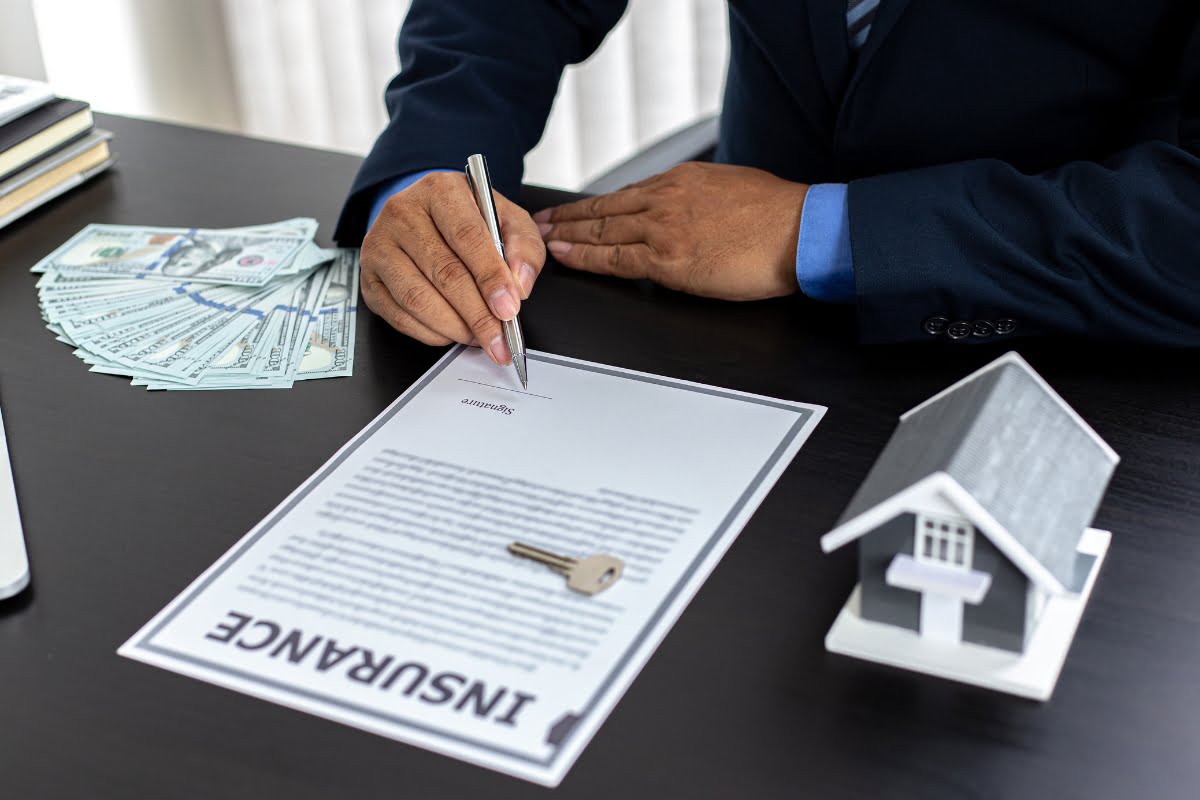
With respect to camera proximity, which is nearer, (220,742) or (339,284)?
(220,742)

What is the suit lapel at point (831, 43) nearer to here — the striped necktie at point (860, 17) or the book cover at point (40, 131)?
the striped necktie at point (860, 17)

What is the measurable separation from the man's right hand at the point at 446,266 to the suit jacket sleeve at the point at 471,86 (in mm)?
90

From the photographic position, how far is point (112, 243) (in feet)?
4.46

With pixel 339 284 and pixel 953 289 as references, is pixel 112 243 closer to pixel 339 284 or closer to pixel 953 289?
pixel 339 284

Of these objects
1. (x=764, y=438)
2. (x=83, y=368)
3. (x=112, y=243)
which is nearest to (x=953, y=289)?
Answer: (x=764, y=438)

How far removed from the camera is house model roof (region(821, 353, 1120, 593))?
2.22 ft

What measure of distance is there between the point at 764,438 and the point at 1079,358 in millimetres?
295

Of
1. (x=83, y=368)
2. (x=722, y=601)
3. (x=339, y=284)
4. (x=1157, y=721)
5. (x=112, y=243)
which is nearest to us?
(x=1157, y=721)

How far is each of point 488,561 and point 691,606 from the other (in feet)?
0.46

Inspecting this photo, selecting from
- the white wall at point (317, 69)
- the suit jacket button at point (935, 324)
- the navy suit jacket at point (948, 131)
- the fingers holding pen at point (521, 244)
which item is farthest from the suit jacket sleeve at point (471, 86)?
the white wall at point (317, 69)

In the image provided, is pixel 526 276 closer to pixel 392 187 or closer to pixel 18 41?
pixel 392 187

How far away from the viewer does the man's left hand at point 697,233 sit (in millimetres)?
1144

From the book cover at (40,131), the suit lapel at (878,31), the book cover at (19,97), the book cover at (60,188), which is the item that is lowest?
the book cover at (60,188)

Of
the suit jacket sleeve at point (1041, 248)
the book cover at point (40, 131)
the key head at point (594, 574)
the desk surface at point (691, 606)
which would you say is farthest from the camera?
the book cover at point (40, 131)
